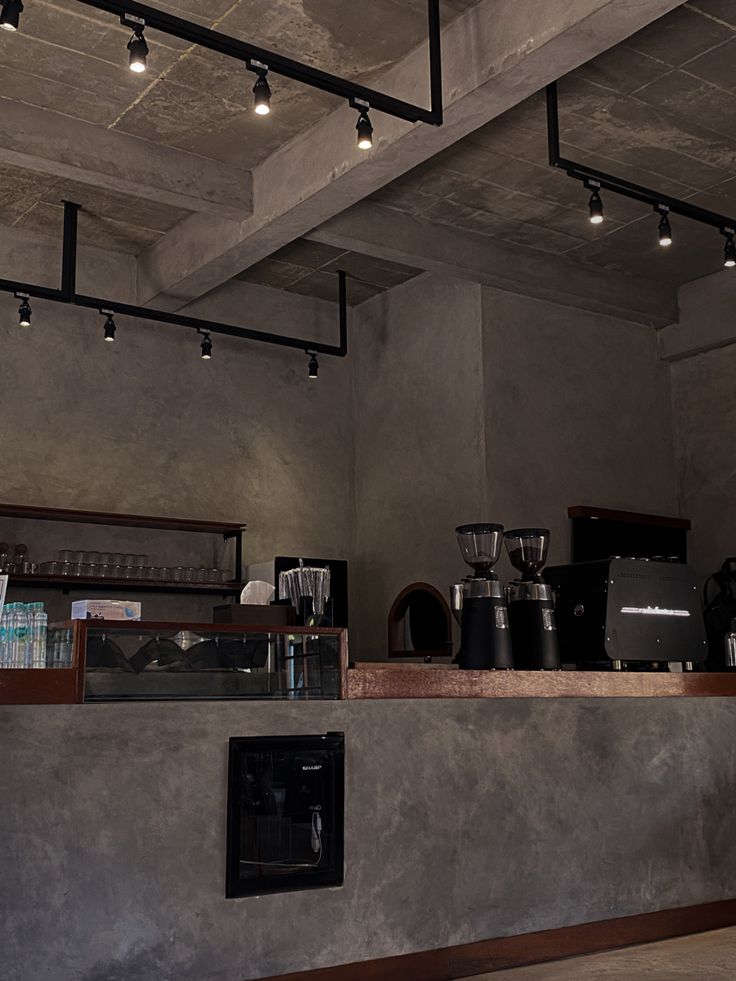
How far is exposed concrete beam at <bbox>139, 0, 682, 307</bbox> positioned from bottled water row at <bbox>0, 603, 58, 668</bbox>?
3.09 metres

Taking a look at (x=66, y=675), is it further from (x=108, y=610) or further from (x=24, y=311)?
(x=24, y=311)

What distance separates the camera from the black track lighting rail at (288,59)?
12.9 feet

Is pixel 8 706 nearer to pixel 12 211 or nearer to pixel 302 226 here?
pixel 302 226

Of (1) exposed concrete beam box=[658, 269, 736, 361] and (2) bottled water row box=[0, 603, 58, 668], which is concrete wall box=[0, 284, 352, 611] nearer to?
(1) exposed concrete beam box=[658, 269, 736, 361]

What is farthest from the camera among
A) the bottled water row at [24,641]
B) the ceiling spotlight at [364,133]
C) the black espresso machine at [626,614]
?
the black espresso machine at [626,614]

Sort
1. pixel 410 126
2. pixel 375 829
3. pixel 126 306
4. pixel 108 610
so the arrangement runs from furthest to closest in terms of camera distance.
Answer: pixel 126 306
pixel 410 126
pixel 375 829
pixel 108 610

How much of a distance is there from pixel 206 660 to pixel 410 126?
2.92 metres

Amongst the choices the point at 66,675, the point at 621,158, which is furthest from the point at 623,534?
the point at 66,675

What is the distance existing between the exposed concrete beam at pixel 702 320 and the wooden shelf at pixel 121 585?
3948mm

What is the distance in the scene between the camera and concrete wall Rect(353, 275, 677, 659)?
7.66 metres

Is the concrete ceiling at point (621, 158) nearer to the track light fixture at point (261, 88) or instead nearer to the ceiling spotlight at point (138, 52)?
the track light fixture at point (261, 88)

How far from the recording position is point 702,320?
27.7ft

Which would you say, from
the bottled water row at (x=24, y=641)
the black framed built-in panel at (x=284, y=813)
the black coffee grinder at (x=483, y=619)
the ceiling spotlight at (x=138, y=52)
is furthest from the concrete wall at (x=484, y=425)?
the bottled water row at (x=24, y=641)

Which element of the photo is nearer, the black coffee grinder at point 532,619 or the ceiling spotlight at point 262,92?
the ceiling spotlight at point 262,92
